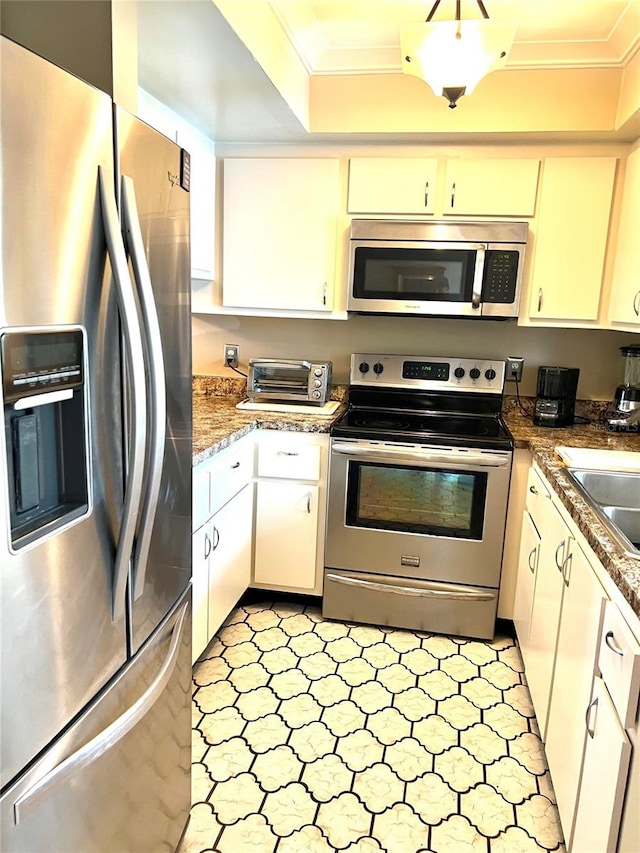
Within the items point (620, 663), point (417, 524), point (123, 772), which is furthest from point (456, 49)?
point (123, 772)

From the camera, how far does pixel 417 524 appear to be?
2623 millimetres

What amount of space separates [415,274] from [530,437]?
34.7 inches

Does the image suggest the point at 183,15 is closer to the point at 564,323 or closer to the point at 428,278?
the point at 428,278

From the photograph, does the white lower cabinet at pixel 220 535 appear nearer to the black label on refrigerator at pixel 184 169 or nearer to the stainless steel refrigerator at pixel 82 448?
the stainless steel refrigerator at pixel 82 448

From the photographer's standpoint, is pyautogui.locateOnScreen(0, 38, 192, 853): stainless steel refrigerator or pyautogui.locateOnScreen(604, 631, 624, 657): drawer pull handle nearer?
pyautogui.locateOnScreen(0, 38, 192, 853): stainless steel refrigerator

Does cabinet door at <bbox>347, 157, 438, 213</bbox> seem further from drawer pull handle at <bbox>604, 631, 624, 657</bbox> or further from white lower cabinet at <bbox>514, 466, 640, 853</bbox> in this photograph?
drawer pull handle at <bbox>604, 631, 624, 657</bbox>

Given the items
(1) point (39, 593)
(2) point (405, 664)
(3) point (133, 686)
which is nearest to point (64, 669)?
(1) point (39, 593)

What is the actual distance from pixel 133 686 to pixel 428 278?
209 centimetres

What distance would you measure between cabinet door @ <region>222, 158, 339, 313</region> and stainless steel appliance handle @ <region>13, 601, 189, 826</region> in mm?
1765

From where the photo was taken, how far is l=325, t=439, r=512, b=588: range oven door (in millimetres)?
2523

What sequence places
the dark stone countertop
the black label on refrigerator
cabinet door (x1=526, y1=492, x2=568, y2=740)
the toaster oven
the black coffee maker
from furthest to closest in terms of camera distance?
the toaster oven < the black coffee maker < cabinet door (x1=526, y1=492, x2=568, y2=740) < the dark stone countertop < the black label on refrigerator

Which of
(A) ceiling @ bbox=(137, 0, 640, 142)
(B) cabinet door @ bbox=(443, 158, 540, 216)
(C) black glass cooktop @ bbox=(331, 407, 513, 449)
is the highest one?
(A) ceiling @ bbox=(137, 0, 640, 142)

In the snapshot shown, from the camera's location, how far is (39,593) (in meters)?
0.91

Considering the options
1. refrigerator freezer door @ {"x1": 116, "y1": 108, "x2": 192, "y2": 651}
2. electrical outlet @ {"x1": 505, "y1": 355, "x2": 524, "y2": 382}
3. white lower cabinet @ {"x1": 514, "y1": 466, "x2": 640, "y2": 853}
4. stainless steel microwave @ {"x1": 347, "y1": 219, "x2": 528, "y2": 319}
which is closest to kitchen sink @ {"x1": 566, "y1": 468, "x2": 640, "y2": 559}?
white lower cabinet @ {"x1": 514, "y1": 466, "x2": 640, "y2": 853}
